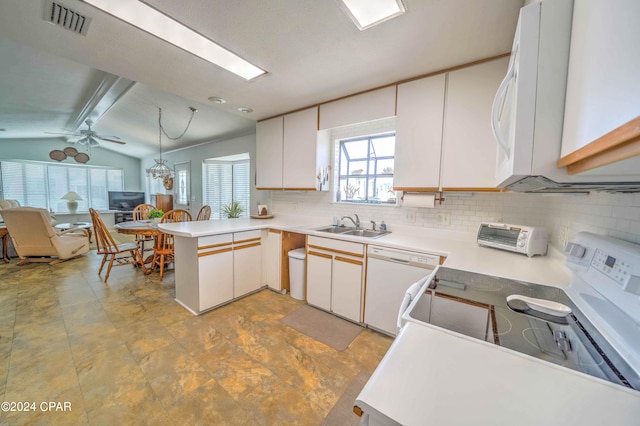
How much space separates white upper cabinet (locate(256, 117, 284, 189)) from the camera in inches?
127

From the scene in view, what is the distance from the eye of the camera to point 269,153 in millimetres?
3348

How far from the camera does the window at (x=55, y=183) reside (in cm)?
620

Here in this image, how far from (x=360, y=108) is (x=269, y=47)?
3.53 feet

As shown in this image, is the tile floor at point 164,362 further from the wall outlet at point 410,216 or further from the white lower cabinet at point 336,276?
the wall outlet at point 410,216

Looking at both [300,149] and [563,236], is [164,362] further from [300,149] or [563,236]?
[563,236]

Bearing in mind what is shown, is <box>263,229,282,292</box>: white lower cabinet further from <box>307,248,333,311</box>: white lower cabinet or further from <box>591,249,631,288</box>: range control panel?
<box>591,249,631,288</box>: range control panel

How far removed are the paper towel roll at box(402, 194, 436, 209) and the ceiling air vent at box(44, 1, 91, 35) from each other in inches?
106

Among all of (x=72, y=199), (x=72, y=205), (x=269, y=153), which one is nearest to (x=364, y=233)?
(x=269, y=153)

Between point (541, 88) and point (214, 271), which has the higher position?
point (541, 88)

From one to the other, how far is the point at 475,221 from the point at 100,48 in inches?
133

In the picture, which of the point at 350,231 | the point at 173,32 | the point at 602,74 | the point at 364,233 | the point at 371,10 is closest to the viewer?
the point at 602,74

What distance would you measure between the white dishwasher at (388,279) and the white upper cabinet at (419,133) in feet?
2.18

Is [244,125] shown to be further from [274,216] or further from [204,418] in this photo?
[204,418]

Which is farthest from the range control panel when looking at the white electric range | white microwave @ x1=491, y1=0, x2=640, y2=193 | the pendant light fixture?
the pendant light fixture
